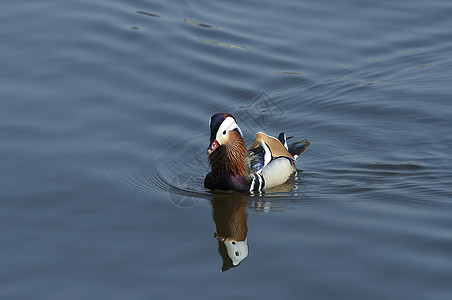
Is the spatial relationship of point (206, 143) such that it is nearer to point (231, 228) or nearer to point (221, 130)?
point (221, 130)

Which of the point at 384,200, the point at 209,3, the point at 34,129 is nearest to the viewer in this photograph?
the point at 384,200

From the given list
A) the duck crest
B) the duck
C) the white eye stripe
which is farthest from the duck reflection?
the white eye stripe

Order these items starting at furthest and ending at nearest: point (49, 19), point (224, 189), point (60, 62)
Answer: point (49, 19), point (60, 62), point (224, 189)

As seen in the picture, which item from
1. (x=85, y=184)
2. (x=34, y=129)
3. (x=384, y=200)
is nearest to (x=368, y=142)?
(x=384, y=200)

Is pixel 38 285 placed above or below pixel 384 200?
below

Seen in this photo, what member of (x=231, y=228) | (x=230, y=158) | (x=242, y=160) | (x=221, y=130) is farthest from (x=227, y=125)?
(x=231, y=228)

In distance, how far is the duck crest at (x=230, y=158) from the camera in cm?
984

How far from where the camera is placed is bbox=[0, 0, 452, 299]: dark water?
7.34 metres

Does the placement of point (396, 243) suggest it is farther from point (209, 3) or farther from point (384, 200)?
point (209, 3)

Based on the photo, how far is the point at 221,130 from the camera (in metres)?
9.65

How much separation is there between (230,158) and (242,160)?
0.92 ft

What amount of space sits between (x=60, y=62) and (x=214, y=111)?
3.17 m

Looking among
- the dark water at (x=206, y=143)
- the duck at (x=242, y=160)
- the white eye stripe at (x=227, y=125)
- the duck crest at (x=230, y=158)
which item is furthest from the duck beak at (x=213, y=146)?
the dark water at (x=206, y=143)

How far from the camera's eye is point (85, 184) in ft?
31.3
